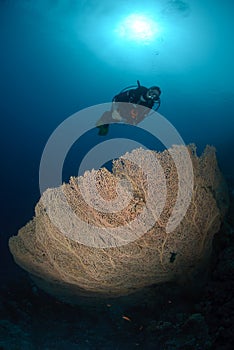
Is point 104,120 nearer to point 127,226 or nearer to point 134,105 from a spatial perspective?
point 134,105

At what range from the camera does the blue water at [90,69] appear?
1625cm

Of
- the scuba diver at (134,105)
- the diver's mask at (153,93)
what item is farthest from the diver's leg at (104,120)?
the diver's mask at (153,93)

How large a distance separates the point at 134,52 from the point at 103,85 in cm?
1572

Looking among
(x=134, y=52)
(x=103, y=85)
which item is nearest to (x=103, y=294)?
(x=134, y=52)

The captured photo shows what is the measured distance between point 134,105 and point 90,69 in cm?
3126

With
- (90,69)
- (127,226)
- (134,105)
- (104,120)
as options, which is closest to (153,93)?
(134,105)

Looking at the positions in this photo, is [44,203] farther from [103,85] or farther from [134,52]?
[103,85]

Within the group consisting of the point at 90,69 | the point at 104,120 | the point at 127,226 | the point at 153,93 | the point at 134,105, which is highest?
the point at 90,69

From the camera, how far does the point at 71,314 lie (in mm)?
5301

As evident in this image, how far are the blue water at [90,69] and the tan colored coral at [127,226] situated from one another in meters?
9.82

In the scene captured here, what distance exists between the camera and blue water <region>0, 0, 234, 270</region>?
53.3ft

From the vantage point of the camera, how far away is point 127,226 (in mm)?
3938

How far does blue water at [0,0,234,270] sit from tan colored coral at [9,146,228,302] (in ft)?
32.2

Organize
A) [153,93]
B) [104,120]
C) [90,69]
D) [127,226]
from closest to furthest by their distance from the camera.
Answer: [127,226]
[153,93]
[104,120]
[90,69]
